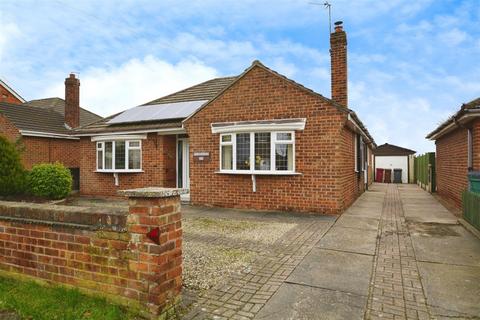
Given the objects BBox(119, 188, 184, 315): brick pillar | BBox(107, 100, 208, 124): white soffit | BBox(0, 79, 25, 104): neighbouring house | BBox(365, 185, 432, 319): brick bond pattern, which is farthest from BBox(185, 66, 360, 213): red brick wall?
BBox(0, 79, 25, 104): neighbouring house

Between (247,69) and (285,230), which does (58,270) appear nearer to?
(285,230)

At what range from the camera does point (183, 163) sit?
40.4ft

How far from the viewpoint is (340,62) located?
10.7 meters

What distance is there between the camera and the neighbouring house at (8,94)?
953 inches

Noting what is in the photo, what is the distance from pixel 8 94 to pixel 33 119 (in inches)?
440

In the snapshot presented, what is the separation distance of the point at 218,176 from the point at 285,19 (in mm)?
5448

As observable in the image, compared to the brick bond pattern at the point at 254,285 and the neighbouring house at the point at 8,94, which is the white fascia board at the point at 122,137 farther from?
the neighbouring house at the point at 8,94

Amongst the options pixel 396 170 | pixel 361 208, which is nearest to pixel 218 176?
pixel 361 208

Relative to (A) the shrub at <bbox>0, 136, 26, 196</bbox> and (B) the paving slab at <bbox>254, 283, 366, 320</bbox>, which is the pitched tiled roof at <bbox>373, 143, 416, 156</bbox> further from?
(B) the paving slab at <bbox>254, 283, 366, 320</bbox>

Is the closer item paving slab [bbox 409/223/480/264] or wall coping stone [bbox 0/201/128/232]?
wall coping stone [bbox 0/201/128/232]

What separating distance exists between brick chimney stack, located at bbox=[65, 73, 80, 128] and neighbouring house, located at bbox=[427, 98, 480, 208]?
58.7 ft

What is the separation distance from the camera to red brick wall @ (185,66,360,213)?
888cm

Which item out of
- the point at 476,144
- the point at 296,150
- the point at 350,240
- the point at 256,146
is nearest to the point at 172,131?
the point at 256,146

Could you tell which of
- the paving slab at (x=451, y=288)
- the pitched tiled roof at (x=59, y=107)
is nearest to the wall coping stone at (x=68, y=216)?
the paving slab at (x=451, y=288)
